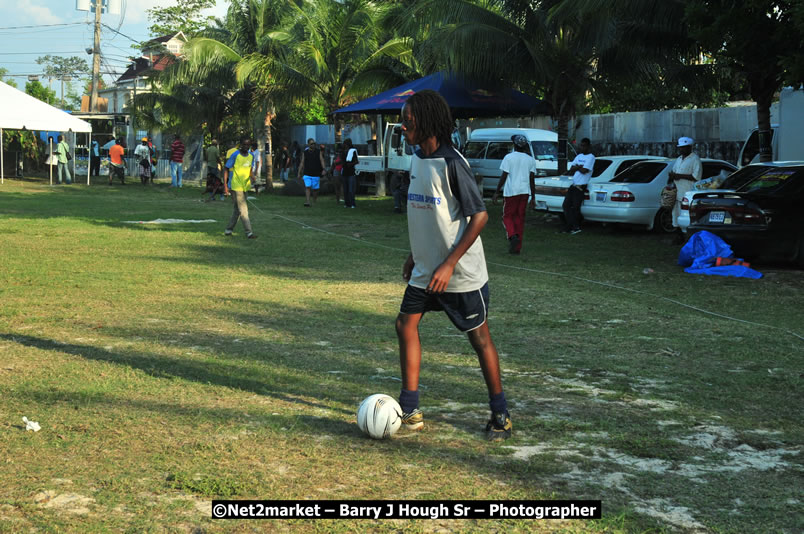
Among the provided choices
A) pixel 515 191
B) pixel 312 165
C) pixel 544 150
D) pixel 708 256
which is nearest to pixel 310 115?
pixel 312 165

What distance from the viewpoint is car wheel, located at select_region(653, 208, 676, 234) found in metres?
18.0

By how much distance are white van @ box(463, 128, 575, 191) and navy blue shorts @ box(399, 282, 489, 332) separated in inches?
799

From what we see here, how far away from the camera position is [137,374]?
6.50 metres

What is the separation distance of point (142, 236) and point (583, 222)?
9574mm

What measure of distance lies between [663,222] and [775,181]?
4.87 m

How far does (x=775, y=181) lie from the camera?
13.4 meters

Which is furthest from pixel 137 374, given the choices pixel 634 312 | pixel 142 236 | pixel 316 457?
pixel 142 236

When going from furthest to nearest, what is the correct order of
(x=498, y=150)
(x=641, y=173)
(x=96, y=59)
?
(x=96, y=59) → (x=498, y=150) → (x=641, y=173)

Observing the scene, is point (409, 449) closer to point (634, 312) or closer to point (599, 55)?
point (634, 312)

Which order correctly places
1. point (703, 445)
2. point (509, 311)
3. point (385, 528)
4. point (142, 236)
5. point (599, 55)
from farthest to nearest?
point (599, 55)
point (142, 236)
point (509, 311)
point (703, 445)
point (385, 528)

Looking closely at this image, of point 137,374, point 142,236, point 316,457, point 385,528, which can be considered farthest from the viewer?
point 142,236

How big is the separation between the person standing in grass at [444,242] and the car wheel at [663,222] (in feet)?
44.7

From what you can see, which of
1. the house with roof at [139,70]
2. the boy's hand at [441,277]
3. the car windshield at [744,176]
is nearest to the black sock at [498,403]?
the boy's hand at [441,277]

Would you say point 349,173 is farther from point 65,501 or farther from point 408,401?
point 65,501
